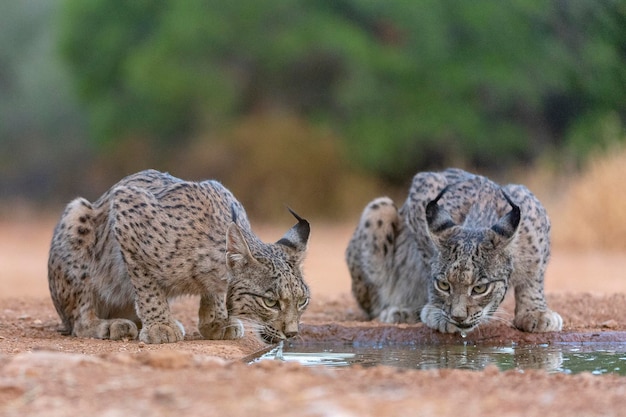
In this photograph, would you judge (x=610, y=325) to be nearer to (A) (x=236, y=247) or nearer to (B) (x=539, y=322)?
(B) (x=539, y=322)

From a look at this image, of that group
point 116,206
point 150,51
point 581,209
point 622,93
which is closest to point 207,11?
point 150,51

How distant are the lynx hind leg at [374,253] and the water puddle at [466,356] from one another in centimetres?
164

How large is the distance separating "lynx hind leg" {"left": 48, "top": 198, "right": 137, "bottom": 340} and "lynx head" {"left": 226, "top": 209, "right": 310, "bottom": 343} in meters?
1.11

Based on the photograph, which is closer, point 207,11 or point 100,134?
point 207,11

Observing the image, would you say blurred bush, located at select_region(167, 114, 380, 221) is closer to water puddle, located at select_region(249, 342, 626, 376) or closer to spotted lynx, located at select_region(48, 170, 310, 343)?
spotted lynx, located at select_region(48, 170, 310, 343)

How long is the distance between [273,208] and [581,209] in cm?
1043

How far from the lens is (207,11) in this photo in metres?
27.0

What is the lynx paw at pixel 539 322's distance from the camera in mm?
8188

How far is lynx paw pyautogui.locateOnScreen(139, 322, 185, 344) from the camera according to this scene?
24.6 feet

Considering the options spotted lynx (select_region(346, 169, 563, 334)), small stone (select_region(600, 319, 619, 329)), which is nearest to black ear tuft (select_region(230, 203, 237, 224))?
spotted lynx (select_region(346, 169, 563, 334))

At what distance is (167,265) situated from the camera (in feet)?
24.9

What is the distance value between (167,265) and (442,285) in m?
2.03

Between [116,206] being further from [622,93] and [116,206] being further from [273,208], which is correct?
[273,208]

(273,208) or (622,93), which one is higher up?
(622,93)
